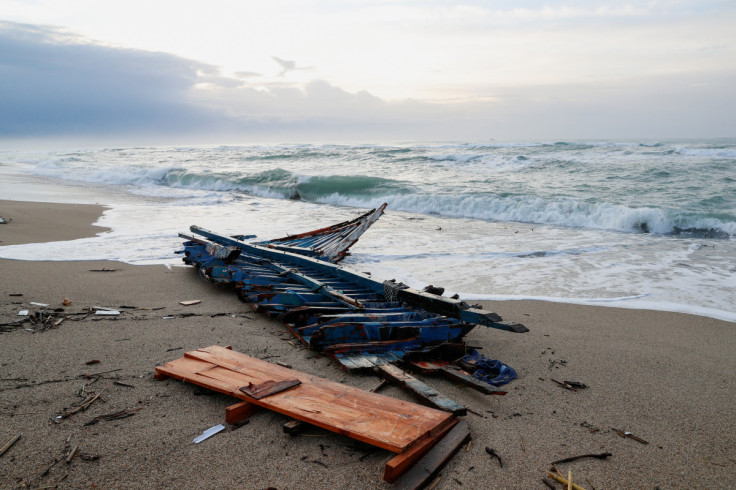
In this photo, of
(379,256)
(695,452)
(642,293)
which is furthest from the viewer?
(379,256)

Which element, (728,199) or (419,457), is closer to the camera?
(419,457)

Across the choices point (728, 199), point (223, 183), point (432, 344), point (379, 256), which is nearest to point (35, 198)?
point (223, 183)

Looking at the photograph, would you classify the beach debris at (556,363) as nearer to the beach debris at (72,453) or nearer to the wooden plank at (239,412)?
the wooden plank at (239,412)

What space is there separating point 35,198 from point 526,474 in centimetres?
1880

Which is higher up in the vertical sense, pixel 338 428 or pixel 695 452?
pixel 338 428

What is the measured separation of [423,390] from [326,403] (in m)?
0.70

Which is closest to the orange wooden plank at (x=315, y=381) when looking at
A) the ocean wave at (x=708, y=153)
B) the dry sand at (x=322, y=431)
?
the dry sand at (x=322, y=431)

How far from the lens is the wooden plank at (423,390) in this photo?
2.86 meters

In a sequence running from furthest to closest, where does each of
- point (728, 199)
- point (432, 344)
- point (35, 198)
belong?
1. point (35, 198)
2. point (728, 199)
3. point (432, 344)

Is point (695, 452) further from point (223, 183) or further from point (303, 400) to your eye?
point (223, 183)

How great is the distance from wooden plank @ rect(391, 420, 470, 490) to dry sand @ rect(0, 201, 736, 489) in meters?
0.07

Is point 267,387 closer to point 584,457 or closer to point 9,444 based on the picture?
point 9,444

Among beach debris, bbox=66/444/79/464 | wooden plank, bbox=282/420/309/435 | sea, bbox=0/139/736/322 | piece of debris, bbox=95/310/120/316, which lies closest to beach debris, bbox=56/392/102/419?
beach debris, bbox=66/444/79/464

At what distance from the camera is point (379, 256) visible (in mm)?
8703
